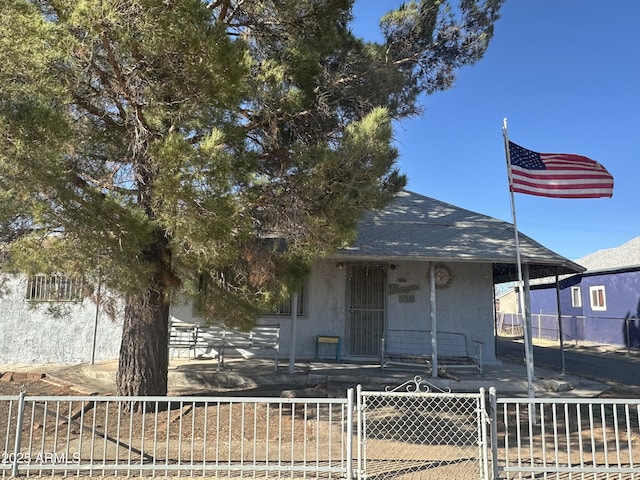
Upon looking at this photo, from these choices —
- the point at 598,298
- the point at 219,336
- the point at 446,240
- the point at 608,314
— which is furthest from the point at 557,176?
the point at 598,298

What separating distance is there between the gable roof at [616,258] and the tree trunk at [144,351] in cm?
1933

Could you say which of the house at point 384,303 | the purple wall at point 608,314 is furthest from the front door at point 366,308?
the purple wall at point 608,314

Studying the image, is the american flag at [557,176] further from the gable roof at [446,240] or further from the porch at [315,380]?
the porch at [315,380]

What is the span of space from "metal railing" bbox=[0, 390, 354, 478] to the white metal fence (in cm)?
1

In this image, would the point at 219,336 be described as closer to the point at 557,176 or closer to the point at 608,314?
the point at 557,176

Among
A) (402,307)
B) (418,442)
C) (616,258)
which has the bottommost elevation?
(418,442)

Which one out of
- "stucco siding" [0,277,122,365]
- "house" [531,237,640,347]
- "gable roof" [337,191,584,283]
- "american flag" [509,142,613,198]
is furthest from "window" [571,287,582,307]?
"stucco siding" [0,277,122,365]

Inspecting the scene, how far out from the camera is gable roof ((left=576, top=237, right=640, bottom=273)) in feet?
67.1

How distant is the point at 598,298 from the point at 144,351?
71.5 ft

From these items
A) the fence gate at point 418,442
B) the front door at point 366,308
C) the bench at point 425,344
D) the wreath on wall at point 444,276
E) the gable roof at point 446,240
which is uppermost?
the gable roof at point 446,240

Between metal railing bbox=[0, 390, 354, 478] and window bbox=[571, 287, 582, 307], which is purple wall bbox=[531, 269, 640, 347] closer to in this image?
window bbox=[571, 287, 582, 307]

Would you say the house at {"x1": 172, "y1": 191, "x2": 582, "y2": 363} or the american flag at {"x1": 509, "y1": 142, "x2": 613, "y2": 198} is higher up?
the american flag at {"x1": 509, "y1": 142, "x2": 613, "y2": 198}

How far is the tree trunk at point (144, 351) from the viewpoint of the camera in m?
6.98

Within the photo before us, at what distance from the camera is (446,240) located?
35.0ft
